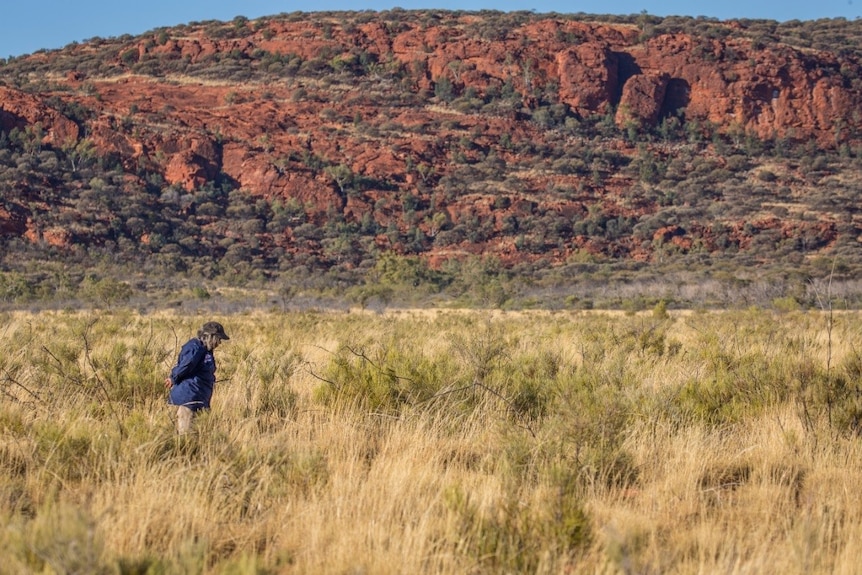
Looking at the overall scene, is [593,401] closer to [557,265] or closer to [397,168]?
[557,265]

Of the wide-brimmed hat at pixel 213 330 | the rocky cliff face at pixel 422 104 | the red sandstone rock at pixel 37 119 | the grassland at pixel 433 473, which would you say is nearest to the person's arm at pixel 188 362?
the wide-brimmed hat at pixel 213 330

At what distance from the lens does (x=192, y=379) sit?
556 cm

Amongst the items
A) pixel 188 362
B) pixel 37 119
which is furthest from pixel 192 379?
pixel 37 119

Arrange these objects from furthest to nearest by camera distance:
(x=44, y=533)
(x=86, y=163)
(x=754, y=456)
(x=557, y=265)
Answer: (x=86, y=163) → (x=557, y=265) → (x=754, y=456) → (x=44, y=533)

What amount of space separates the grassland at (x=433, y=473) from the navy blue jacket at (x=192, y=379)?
0.26 meters

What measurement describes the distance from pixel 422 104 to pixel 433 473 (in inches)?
3012

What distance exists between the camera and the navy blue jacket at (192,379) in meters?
5.48

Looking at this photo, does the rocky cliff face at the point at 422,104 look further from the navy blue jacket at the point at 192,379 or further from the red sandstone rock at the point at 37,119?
the navy blue jacket at the point at 192,379

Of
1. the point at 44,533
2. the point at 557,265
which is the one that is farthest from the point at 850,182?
the point at 44,533

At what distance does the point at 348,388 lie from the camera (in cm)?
671

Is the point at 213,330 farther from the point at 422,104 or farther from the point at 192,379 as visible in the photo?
the point at 422,104

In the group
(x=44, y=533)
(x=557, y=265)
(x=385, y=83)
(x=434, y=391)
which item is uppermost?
(x=385, y=83)

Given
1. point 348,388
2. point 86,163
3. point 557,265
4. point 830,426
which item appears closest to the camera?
point 830,426

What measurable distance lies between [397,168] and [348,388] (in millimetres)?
61028
